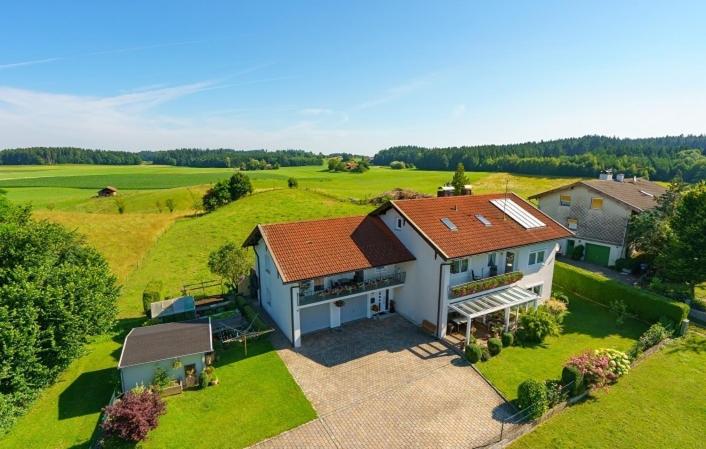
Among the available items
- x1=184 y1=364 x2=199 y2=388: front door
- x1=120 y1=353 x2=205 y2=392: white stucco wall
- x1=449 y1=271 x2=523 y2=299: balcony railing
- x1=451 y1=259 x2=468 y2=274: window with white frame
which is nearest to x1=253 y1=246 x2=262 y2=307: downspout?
x1=120 y1=353 x2=205 y2=392: white stucco wall

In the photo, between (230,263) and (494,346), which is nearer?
(494,346)

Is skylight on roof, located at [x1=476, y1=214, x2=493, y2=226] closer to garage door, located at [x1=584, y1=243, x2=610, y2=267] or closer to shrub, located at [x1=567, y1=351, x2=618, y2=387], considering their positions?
shrub, located at [x1=567, y1=351, x2=618, y2=387]

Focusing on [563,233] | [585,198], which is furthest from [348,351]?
[585,198]

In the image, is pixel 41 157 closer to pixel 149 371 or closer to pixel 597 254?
pixel 149 371

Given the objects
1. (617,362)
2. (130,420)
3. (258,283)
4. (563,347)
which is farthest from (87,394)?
(617,362)

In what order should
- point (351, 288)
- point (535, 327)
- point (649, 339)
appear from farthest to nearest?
point (351, 288)
point (535, 327)
point (649, 339)

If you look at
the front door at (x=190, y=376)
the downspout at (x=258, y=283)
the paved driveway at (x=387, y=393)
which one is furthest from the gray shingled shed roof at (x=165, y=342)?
the downspout at (x=258, y=283)

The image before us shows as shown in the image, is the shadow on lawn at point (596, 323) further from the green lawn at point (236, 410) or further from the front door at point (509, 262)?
the green lawn at point (236, 410)
